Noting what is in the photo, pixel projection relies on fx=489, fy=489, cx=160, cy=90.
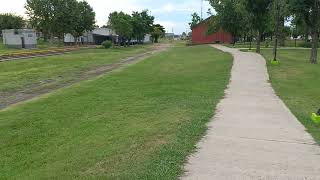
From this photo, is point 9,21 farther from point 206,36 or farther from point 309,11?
point 309,11

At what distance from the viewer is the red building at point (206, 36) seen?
92.1 meters

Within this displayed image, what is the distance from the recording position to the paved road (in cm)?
646

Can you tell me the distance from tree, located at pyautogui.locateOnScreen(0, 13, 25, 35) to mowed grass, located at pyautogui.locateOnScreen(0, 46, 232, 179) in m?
84.3

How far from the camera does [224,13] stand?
219 ft

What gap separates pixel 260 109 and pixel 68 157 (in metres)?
5.81

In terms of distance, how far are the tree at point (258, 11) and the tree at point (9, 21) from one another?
6359cm

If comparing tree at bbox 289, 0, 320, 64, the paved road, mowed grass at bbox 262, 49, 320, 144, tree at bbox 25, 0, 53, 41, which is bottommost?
mowed grass at bbox 262, 49, 320, 144

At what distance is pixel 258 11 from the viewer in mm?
45031

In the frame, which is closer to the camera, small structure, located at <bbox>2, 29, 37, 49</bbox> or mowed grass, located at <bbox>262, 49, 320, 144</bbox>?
mowed grass, located at <bbox>262, 49, 320, 144</bbox>

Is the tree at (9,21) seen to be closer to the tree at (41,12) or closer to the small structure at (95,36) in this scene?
the small structure at (95,36)

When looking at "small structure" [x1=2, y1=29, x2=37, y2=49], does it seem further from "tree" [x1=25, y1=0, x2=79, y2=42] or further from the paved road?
the paved road

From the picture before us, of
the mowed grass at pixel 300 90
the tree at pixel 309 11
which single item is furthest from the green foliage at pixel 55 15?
the mowed grass at pixel 300 90

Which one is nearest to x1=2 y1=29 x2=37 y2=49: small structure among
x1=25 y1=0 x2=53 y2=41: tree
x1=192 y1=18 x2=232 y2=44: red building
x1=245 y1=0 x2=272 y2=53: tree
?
x1=25 y1=0 x2=53 y2=41: tree

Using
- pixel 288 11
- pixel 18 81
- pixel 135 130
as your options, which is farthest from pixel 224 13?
pixel 135 130
